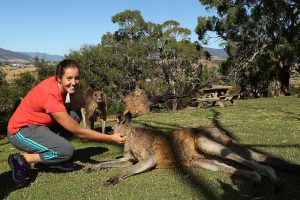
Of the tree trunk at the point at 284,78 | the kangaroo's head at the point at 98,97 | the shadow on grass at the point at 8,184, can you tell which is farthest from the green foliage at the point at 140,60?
the shadow on grass at the point at 8,184

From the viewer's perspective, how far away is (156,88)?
41.6 meters

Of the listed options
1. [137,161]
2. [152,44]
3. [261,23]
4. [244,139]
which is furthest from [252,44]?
[137,161]

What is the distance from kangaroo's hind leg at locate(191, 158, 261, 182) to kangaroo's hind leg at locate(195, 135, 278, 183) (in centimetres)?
8

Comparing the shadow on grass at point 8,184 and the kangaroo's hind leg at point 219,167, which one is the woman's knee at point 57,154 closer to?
the shadow on grass at point 8,184

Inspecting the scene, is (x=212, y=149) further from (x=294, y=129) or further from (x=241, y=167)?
(x=294, y=129)

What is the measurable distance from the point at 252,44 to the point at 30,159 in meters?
25.3

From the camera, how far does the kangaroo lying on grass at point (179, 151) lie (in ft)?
17.1

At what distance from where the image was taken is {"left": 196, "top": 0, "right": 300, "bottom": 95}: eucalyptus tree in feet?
87.1

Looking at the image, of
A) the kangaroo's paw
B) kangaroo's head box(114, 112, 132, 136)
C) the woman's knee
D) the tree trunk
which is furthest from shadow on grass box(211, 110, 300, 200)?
the tree trunk

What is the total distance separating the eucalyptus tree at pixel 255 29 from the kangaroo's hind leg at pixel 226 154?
21.3 metres

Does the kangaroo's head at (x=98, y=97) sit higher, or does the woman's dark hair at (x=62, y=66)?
the woman's dark hair at (x=62, y=66)

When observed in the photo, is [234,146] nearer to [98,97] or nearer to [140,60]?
[98,97]

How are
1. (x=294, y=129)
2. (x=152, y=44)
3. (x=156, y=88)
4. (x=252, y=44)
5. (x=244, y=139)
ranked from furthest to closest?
(x=152, y=44) → (x=156, y=88) → (x=252, y=44) → (x=294, y=129) → (x=244, y=139)

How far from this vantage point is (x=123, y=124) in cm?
590
